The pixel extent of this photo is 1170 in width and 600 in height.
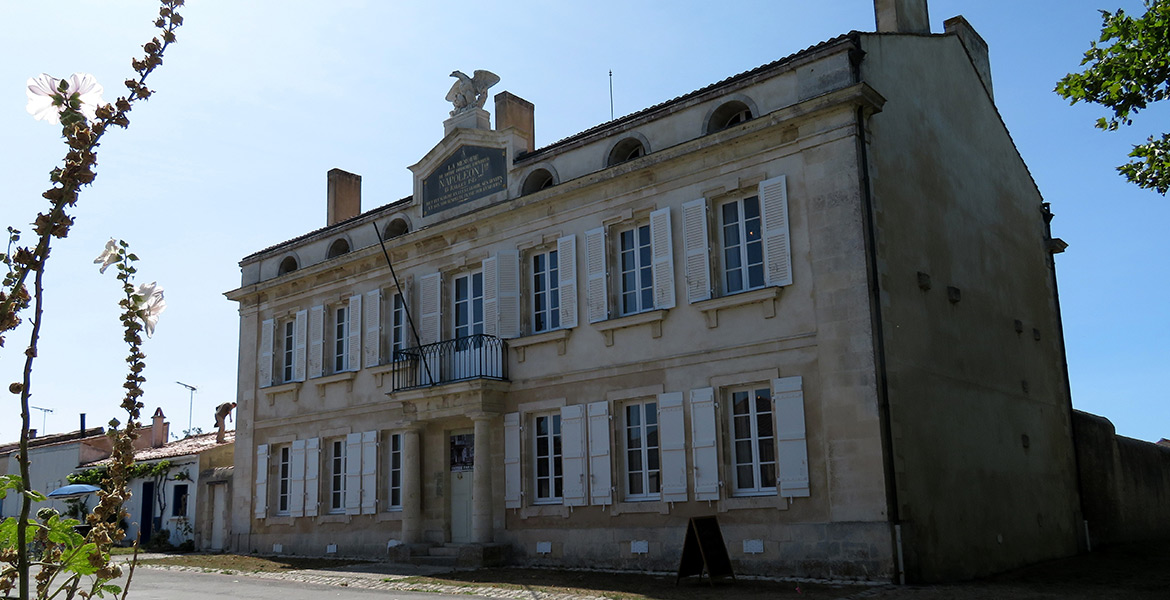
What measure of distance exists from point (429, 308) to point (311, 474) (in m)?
4.84

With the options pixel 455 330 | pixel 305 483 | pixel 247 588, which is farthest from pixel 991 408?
pixel 305 483

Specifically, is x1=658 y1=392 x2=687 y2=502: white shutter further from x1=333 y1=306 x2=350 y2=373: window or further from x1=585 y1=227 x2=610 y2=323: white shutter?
x1=333 y1=306 x2=350 y2=373: window

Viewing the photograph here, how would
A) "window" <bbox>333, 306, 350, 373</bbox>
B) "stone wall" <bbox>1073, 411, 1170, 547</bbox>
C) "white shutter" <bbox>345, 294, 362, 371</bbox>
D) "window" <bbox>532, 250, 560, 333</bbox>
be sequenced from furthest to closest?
"window" <bbox>333, 306, 350, 373</bbox>
"white shutter" <bbox>345, 294, 362, 371</bbox>
"stone wall" <bbox>1073, 411, 1170, 547</bbox>
"window" <bbox>532, 250, 560, 333</bbox>

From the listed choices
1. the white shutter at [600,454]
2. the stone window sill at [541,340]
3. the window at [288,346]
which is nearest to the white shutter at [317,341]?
the window at [288,346]

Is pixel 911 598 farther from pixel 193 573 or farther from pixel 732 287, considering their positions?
pixel 193 573

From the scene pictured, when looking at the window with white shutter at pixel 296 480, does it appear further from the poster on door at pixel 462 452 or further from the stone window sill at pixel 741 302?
the stone window sill at pixel 741 302

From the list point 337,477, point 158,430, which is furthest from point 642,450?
point 158,430

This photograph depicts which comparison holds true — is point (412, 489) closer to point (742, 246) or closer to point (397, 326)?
point (397, 326)

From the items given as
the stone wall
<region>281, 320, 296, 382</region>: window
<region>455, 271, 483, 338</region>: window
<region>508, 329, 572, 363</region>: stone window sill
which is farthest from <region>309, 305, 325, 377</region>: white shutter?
the stone wall

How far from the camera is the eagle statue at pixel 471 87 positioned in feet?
66.0

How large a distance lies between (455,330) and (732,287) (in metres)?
6.31

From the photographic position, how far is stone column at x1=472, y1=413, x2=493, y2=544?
17328 millimetres

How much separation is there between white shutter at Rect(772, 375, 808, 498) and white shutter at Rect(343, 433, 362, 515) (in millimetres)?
9623

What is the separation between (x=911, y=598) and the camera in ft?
37.7
